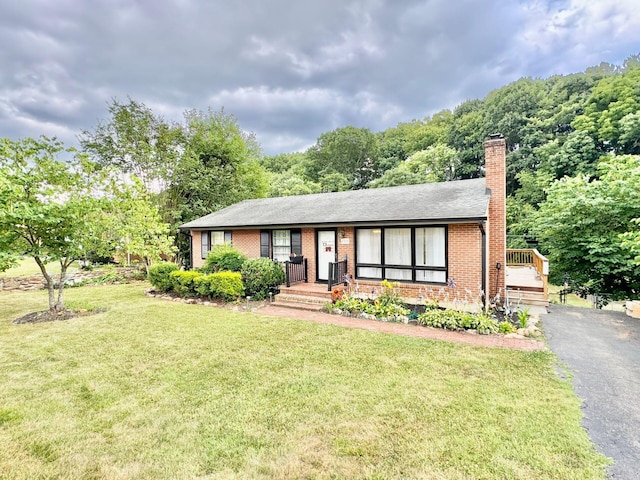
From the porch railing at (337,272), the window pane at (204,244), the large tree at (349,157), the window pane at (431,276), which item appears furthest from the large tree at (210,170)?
the large tree at (349,157)

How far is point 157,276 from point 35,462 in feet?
32.3

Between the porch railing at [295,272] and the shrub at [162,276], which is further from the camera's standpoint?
the shrub at [162,276]

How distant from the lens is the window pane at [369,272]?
9821 mm

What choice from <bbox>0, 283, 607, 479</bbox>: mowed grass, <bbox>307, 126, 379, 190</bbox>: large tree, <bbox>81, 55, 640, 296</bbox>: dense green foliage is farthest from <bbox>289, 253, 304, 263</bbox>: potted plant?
<bbox>307, 126, 379, 190</bbox>: large tree

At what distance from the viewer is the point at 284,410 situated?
377 centimetres

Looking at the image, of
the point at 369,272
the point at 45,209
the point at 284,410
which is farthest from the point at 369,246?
the point at 45,209

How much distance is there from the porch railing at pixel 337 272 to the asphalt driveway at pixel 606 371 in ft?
18.5

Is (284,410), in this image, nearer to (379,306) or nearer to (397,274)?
(379,306)

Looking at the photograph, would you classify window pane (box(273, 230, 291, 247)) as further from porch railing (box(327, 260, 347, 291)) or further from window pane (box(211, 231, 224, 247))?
window pane (box(211, 231, 224, 247))

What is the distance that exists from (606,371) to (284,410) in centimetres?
533

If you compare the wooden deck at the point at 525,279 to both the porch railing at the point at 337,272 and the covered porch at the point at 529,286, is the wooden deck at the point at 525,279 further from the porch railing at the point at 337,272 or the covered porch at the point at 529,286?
the porch railing at the point at 337,272

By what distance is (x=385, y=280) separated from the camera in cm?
930

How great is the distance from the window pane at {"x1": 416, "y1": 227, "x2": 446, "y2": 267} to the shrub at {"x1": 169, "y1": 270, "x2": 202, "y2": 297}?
25.5 ft

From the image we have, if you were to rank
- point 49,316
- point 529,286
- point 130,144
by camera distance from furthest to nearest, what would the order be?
point 130,144, point 529,286, point 49,316
